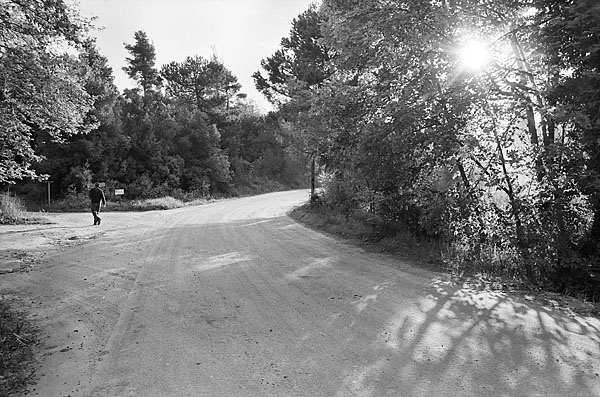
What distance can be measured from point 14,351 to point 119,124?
30.6 metres

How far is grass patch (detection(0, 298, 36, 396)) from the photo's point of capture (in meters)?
3.86

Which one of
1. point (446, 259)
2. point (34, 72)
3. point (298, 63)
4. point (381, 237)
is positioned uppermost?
point (298, 63)

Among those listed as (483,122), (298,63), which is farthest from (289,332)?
(298,63)

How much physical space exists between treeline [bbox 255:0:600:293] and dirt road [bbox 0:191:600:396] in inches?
78.7

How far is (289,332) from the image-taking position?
16.3 feet

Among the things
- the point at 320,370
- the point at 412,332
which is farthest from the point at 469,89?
the point at 320,370

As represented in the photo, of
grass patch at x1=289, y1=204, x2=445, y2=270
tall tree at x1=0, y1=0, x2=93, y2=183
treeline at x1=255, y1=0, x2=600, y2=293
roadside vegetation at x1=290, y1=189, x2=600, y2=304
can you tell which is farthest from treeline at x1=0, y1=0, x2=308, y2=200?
treeline at x1=255, y1=0, x2=600, y2=293

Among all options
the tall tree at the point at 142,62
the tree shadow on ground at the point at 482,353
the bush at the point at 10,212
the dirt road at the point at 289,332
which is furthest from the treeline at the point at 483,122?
the tall tree at the point at 142,62

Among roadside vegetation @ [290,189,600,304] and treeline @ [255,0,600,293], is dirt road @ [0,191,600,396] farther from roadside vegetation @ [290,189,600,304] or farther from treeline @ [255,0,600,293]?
treeline @ [255,0,600,293]

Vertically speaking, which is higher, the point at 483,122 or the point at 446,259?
the point at 483,122

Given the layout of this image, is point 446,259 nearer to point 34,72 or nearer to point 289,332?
point 289,332

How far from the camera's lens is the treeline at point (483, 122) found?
7184mm

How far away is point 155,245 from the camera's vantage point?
444 inches

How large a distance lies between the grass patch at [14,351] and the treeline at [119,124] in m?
6.44
